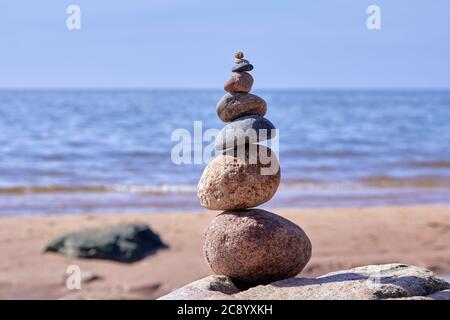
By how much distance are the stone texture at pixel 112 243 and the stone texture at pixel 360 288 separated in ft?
14.5

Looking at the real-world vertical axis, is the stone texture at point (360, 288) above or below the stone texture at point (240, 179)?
below

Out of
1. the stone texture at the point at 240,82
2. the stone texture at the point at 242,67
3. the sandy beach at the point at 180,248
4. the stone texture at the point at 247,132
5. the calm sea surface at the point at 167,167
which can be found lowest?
the sandy beach at the point at 180,248

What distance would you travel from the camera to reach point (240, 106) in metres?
5.21

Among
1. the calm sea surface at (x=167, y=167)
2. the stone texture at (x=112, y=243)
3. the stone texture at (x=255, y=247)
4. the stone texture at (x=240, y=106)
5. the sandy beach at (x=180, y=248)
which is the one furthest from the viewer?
the calm sea surface at (x=167, y=167)

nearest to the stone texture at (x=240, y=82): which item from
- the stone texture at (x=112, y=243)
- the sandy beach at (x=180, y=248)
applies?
the sandy beach at (x=180, y=248)

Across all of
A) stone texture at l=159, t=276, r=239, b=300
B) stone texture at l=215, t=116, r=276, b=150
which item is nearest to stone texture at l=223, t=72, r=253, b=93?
stone texture at l=215, t=116, r=276, b=150

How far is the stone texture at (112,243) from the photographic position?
9070 mm

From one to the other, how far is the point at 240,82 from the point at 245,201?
0.88 metres

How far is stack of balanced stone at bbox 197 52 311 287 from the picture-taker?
502 centimetres

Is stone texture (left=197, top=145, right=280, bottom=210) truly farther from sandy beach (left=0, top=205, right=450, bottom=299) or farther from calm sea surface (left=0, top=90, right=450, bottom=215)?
calm sea surface (left=0, top=90, right=450, bottom=215)

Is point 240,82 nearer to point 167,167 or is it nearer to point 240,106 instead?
point 240,106

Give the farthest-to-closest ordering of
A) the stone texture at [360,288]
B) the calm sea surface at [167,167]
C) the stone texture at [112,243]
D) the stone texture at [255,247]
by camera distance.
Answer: the calm sea surface at [167,167] < the stone texture at [112,243] < the stone texture at [255,247] < the stone texture at [360,288]

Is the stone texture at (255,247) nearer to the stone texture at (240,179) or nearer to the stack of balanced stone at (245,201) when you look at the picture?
the stack of balanced stone at (245,201)

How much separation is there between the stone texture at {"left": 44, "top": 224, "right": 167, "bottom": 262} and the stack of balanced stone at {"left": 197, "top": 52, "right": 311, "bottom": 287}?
4011 millimetres
